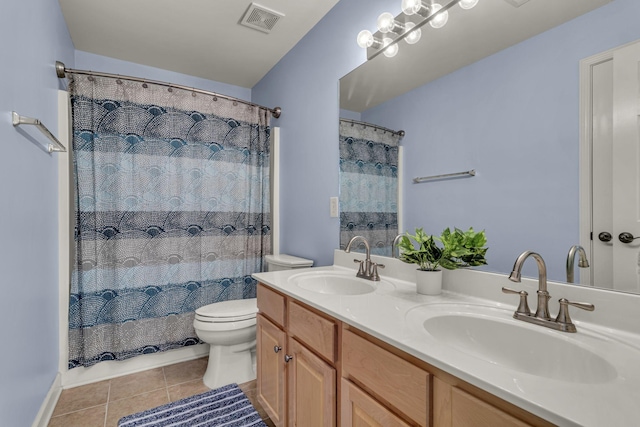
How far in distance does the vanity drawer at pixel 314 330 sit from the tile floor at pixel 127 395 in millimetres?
816

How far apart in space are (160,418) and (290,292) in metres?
1.14

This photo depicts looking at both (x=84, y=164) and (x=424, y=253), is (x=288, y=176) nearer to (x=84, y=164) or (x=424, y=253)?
(x=84, y=164)

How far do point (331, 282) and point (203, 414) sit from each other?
3.39 ft

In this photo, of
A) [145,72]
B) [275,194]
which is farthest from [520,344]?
[145,72]

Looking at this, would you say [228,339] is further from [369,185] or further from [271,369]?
[369,185]

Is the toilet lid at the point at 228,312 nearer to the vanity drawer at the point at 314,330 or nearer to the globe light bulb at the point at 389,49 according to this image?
the vanity drawer at the point at 314,330

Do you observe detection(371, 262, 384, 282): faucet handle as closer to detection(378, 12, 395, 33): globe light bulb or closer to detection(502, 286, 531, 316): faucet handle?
detection(502, 286, 531, 316): faucet handle

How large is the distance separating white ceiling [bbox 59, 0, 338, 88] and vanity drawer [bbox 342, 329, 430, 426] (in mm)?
1965

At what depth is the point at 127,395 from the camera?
1.88 m

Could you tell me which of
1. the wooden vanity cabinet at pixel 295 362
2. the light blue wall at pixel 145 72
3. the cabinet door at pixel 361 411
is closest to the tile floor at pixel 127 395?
the wooden vanity cabinet at pixel 295 362

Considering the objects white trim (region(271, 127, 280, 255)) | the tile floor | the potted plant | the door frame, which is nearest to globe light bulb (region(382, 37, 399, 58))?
the door frame

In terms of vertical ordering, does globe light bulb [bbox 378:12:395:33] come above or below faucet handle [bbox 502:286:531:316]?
above

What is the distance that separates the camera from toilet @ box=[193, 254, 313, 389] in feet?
6.27

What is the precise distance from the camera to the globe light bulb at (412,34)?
4.66 ft
